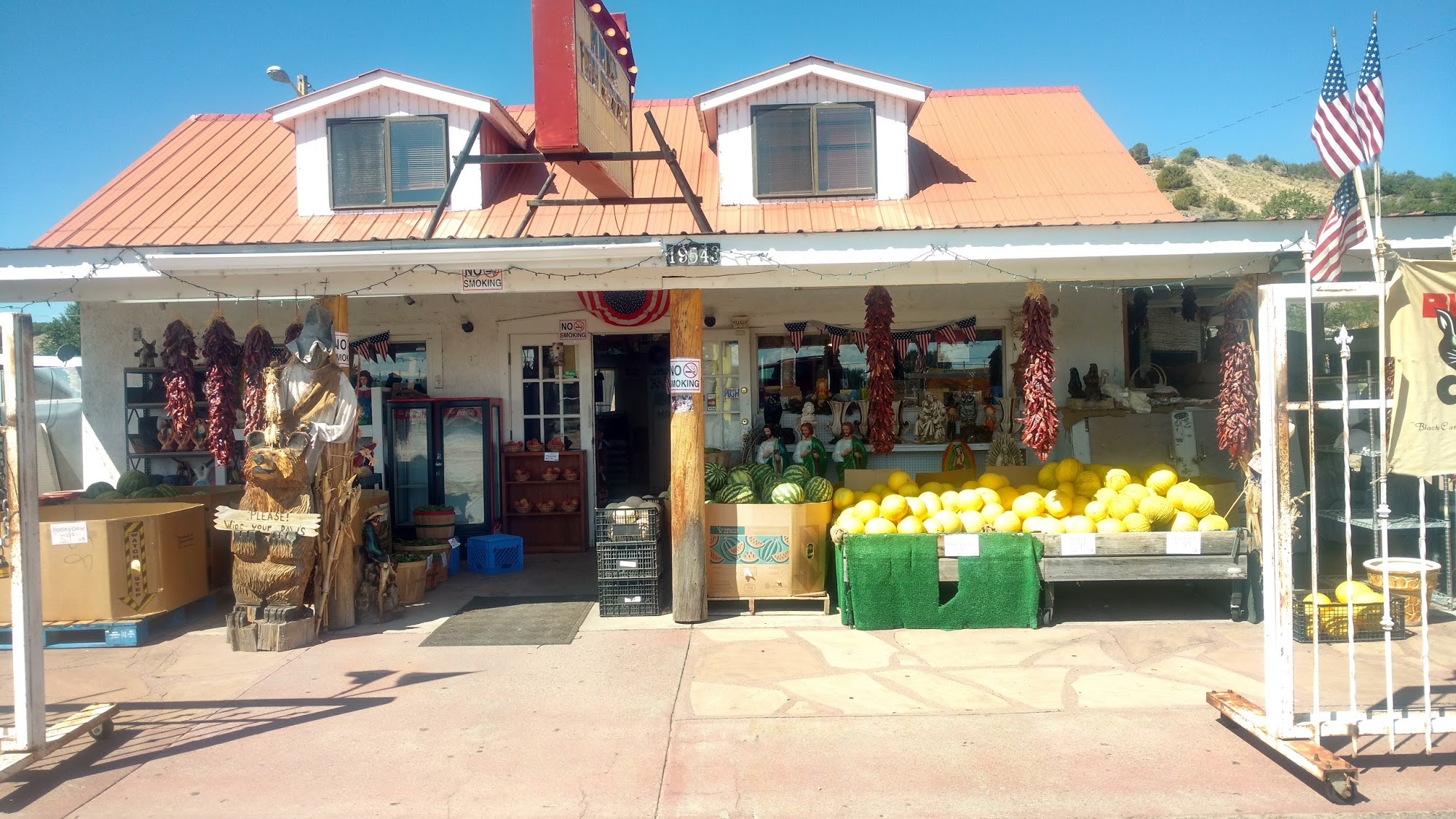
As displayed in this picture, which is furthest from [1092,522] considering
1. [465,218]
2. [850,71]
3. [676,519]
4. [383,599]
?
[465,218]

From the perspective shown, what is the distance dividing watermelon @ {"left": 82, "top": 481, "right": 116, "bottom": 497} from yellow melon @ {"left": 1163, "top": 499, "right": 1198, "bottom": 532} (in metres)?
10.8

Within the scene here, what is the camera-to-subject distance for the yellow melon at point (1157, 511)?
8125 millimetres

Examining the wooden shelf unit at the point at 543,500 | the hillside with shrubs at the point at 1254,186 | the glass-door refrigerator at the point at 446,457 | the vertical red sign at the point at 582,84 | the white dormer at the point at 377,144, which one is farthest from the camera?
the hillside with shrubs at the point at 1254,186

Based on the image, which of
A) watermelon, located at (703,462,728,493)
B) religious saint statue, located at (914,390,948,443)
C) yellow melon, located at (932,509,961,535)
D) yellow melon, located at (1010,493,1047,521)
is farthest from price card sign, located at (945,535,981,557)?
religious saint statue, located at (914,390,948,443)

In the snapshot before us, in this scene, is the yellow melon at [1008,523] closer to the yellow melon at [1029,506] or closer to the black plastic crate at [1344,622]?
the yellow melon at [1029,506]

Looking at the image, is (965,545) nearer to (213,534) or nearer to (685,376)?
(685,376)

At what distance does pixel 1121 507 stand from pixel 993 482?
1.23 m

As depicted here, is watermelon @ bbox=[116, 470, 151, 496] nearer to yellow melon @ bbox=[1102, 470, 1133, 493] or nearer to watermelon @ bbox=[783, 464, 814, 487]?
watermelon @ bbox=[783, 464, 814, 487]

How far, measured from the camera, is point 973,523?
8.20 m

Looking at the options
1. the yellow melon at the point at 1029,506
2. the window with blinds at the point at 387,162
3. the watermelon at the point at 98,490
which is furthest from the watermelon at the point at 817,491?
the watermelon at the point at 98,490

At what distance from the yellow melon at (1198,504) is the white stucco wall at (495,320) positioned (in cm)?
303

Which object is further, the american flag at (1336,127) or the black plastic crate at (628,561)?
the black plastic crate at (628,561)

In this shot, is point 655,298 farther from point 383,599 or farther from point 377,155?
point 383,599

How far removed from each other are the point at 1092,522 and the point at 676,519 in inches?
148
